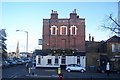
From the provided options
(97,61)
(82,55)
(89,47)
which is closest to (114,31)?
(97,61)

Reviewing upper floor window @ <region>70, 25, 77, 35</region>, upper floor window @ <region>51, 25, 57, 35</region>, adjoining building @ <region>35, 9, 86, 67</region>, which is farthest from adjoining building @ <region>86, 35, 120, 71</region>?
upper floor window @ <region>51, 25, 57, 35</region>

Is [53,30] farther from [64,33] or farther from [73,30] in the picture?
[73,30]

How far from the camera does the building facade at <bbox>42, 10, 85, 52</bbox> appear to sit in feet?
274

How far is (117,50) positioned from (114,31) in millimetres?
24885

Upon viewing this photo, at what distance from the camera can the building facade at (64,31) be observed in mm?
83438

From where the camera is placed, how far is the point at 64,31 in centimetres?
8488

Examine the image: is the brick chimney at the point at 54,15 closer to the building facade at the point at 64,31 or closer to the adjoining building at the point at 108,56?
the building facade at the point at 64,31

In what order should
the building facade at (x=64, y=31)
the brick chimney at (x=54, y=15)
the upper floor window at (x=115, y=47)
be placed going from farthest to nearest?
the building facade at (x=64, y=31), the brick chimney at (x=54, y=15), the upper floor window at (x=115, y=47)

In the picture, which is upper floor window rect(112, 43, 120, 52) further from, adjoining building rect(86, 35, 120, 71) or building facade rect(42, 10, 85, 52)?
building facade rect(42, 10, 85, 52)

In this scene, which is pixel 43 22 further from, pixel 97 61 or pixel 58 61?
pixel 97 61

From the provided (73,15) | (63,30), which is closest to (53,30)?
(63,30)

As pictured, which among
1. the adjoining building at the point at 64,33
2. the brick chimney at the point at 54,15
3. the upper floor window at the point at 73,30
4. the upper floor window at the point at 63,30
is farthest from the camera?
the upper floor window at the point at 63,30

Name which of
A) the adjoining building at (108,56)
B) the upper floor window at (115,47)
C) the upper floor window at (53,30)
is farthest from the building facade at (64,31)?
the upper floor window at (115,47)

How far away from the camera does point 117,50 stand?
6819cm
